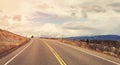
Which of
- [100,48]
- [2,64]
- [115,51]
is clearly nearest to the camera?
[2,64]

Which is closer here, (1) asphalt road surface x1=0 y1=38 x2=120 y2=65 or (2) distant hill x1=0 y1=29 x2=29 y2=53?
(1) asphalt road surface x1=0 y1=38 x2=120 y2=65

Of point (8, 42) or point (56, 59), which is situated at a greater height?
point (8, 42)

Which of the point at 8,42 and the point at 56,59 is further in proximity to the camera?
the point at 8,42

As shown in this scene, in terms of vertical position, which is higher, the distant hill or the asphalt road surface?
the distant hill

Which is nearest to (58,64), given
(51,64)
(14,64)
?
(51,64)

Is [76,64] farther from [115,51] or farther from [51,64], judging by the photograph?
[115,51]

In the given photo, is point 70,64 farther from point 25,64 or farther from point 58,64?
point 25,64

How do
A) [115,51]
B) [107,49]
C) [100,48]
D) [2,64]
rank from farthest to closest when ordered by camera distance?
[100,48] < [107,49] < [115,51] < [2,64]

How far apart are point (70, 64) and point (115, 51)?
41.7 ft

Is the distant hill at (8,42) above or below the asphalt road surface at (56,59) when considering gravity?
above

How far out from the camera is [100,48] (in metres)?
33.9

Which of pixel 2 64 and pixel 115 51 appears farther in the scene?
pixel 115 51

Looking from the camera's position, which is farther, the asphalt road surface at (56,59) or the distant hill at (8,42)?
the distant hill at (8,42)

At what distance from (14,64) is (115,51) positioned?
14.7 m
